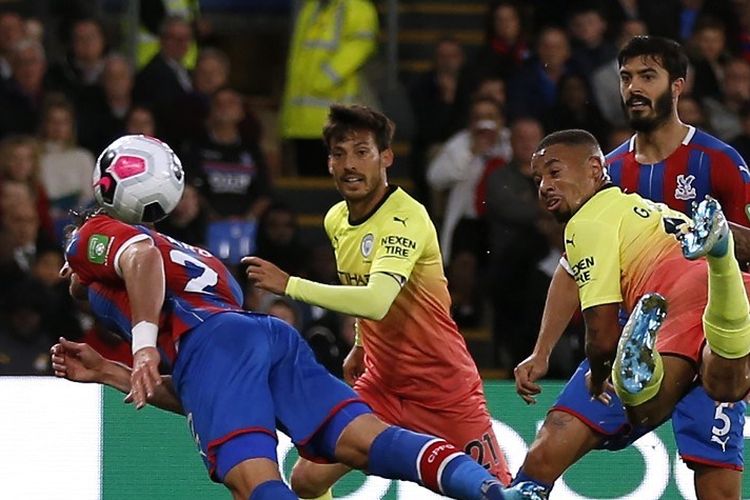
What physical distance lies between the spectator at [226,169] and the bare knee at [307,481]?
13.4ft

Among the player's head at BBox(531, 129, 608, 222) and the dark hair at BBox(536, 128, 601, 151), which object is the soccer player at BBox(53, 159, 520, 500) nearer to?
the player's head at BBox(531, 129, 608, 222)

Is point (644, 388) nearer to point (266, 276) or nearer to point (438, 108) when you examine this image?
point (266, 276)

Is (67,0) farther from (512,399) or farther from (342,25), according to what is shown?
(512,399)

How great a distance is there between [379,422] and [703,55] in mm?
6927

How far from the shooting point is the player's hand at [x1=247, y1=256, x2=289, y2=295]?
693cm

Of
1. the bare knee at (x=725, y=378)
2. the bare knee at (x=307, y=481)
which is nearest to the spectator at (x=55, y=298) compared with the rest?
the bare knee at (x=307, y=481)

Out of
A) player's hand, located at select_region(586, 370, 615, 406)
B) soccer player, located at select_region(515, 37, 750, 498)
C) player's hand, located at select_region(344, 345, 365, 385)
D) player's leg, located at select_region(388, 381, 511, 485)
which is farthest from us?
player's hand, located at select_region(344, 345, 365, 385)

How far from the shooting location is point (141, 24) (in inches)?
536

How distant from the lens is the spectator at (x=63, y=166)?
11.6 m

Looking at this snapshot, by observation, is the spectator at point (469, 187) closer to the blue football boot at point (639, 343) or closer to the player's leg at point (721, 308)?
the player's leg at point (721, 308)

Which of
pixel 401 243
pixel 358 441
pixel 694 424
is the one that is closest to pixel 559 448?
pixel 694 424

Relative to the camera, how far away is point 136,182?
7.02 meters

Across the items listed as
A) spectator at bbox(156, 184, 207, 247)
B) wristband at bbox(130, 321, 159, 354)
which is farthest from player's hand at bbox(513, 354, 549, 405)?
spectator at bbox(156, 184, 207, 247)

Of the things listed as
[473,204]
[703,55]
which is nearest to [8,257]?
[473,204]
